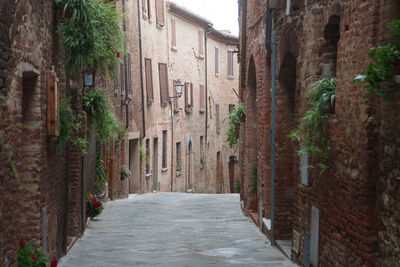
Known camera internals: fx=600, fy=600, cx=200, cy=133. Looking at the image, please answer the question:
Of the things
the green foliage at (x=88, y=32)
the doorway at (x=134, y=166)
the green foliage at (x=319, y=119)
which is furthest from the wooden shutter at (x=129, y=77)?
the green foliage at (x=319, y=119)

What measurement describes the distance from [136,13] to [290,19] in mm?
12102

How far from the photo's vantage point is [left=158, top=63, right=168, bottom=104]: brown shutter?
2344 centimetres

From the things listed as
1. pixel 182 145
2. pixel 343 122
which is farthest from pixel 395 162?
pixel 182 145

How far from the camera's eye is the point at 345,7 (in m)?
5.88

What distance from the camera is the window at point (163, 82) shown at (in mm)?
23438

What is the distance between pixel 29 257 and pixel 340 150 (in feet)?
10.6

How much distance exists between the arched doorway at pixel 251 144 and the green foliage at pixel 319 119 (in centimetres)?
651

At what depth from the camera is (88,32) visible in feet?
27.7

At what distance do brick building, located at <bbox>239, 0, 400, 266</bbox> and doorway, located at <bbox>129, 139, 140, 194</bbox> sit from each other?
34.8 feet

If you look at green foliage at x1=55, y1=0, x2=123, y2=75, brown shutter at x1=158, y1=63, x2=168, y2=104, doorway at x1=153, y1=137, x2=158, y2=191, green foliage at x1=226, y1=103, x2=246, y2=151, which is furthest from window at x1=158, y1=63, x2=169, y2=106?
green foliage at x1=55, y1=0, x2=123, y2=75

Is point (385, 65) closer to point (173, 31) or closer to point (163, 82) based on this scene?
point (163, 82)

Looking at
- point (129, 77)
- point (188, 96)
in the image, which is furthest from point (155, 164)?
point (188, 96)

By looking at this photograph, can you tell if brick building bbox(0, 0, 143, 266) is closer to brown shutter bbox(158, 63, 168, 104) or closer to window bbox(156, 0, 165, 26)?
brown shutter bbox(158, 63, 168, 104)

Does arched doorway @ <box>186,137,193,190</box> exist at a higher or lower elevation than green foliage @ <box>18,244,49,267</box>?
lower
